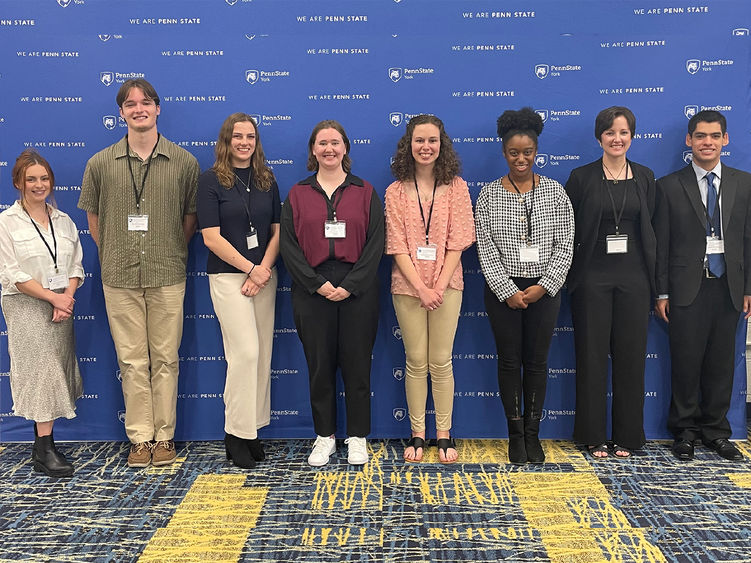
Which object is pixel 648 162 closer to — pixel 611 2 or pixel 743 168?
pixel 743 168

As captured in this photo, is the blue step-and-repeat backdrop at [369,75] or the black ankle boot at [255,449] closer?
the black ankle boot at [255,449]

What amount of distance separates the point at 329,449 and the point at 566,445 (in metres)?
1.40

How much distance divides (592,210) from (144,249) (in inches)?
95.6

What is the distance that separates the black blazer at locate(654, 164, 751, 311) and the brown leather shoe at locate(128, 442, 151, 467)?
3.01 meters

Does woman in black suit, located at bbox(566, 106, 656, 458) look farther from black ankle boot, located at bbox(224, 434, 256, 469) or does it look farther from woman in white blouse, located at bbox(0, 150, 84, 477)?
woman in white blouse, located at bbox(0, 150, 84, 477)

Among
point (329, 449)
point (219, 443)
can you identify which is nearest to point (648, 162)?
point (329, 449)

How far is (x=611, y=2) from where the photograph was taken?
3223 millimetres

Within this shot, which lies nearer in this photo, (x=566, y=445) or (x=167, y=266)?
(x=167, y=266)

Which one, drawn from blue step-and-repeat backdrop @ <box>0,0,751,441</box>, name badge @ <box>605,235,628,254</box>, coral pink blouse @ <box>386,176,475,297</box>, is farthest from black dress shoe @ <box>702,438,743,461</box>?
coral pink blouse @ <box>386,176,475,297</box>

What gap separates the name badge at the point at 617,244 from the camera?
303 centimetres

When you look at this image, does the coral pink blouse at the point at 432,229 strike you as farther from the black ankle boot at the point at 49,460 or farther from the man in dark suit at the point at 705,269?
the black ankle boot at the point at 49,460

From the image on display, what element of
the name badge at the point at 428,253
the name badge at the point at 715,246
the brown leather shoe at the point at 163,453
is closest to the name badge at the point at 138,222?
the brown leather shoe at the point at 163,453

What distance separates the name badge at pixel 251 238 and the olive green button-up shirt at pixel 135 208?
16.9 inches

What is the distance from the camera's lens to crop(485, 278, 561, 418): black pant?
9.87 ft
